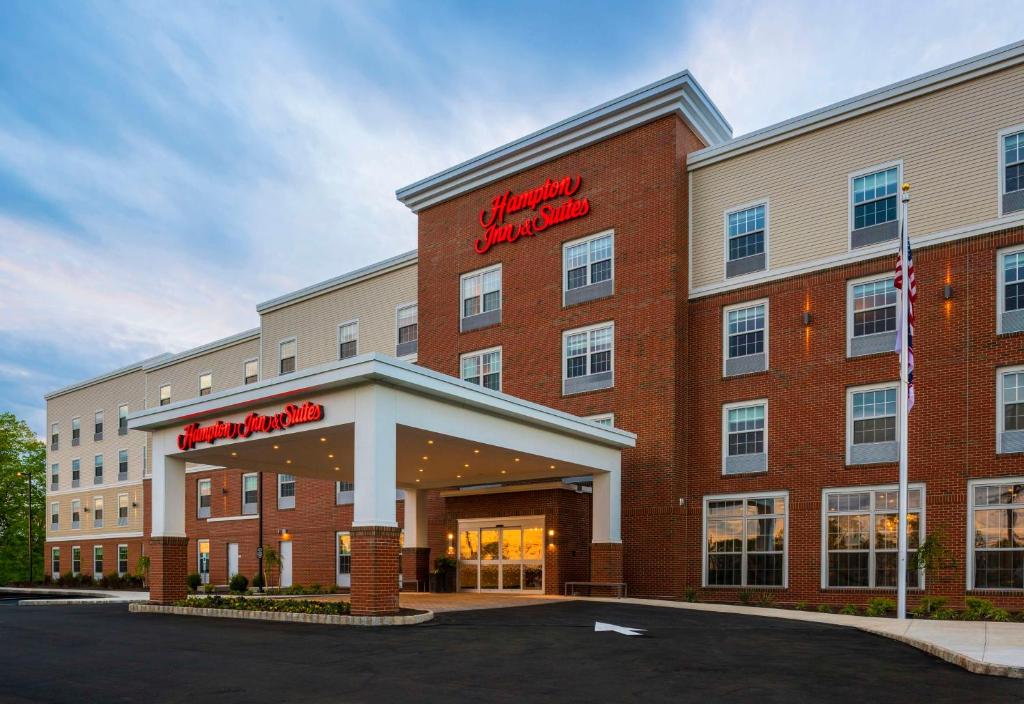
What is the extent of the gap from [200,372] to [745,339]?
35.4 m

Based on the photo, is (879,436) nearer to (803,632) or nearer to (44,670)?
(803,632)

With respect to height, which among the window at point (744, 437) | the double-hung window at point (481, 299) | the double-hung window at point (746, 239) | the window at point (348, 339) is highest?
the double-hung window at point (746, 239)

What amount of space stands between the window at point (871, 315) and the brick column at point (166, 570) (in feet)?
66.8

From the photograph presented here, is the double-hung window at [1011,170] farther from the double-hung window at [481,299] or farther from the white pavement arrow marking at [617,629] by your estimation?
the double-hung window at [481,299]

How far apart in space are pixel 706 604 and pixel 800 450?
17.7ft

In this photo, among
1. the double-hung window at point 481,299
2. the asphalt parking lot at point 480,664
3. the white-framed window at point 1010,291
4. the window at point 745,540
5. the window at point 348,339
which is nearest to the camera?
the asphalt parking lot at point 480,664

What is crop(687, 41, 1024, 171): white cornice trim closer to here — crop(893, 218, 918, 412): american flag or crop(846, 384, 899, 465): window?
crop(893, 218, 918, 412): american flag

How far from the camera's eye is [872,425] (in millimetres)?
25828

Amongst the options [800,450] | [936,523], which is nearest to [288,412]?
[800,450]

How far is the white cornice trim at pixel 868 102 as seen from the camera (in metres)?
24.3

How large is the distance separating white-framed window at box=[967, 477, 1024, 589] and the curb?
14403mm

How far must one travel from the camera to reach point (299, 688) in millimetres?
11797

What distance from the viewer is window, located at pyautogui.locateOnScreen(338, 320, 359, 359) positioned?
42.3m

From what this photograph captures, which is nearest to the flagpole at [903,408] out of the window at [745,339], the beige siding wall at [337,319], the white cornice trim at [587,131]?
the window at [745,339]
